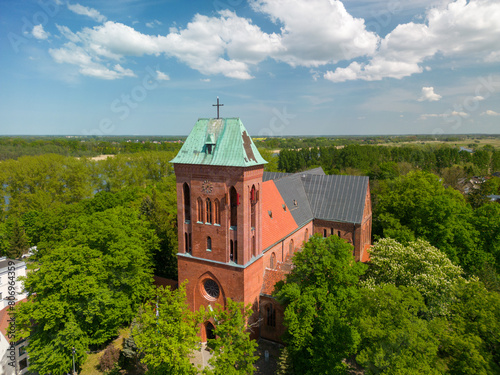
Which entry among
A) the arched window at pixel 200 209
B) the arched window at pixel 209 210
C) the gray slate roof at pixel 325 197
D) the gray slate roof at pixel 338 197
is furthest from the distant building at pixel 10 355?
the gray slate roof at pixel 338 197

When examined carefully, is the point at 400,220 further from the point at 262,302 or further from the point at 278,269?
the point at 262,302

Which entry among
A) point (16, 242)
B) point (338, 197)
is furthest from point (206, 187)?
point (16, 242)

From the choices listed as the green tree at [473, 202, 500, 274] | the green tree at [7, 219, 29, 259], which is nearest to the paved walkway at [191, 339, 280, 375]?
the green tree at [473, 202, 500, 274]

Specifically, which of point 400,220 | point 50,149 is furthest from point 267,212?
point 50,149

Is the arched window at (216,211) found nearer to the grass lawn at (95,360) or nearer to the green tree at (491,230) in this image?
the grass lawn at (95,360)

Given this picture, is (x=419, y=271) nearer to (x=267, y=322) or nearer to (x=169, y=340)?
(x=267, y=322)
